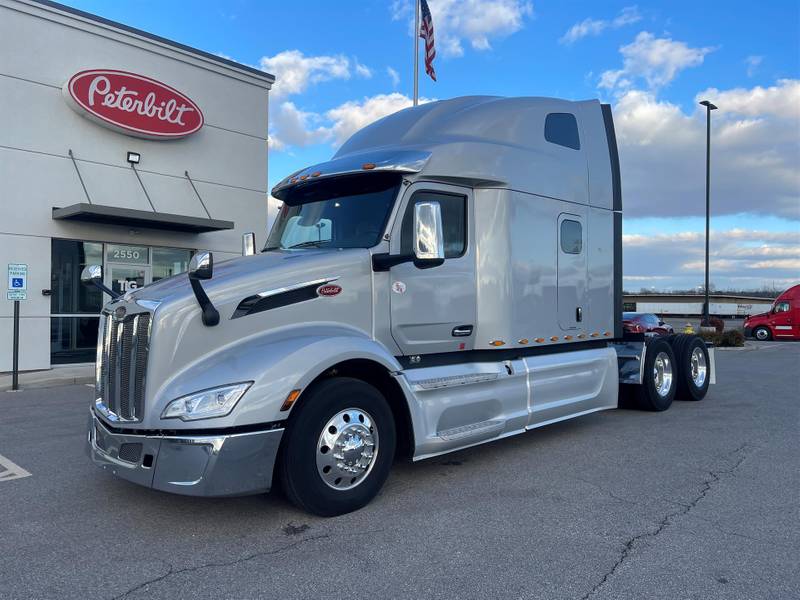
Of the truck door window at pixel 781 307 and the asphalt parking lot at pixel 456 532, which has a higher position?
the truck door window at pixel 781 307

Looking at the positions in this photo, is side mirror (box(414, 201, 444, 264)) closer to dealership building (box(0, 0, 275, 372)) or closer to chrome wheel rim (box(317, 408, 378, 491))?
chrome wheel rim (box(317, 408, 378, 491))

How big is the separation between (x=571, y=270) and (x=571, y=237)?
38 cm

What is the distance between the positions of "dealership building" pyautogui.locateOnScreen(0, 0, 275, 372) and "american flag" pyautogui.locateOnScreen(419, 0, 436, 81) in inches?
217

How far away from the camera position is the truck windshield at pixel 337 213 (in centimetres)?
540

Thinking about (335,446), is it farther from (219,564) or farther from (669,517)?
(669,517)

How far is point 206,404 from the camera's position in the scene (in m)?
4.04

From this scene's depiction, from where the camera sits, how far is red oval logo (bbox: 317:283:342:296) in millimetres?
4828

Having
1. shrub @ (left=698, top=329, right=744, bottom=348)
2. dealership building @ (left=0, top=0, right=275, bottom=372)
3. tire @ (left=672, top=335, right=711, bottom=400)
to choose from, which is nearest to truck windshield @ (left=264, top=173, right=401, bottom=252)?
tire @ (left=672, top=335, right=711, bottom=400)

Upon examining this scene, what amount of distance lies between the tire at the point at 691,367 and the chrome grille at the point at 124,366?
7926mm

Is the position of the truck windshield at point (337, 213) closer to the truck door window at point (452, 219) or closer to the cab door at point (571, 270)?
the truck door window at point (452, 219)

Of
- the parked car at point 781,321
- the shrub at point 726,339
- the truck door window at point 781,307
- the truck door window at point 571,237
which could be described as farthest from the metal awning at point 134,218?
the truck door window at point 781,307

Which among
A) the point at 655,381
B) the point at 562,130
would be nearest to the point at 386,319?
the point at 562,130

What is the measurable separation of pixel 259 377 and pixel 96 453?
4.90 feet

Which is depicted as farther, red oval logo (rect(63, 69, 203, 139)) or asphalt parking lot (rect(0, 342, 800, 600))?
red oval logo (rect(63, 69, 203, 139))
